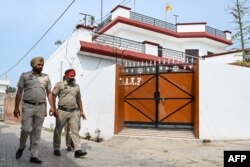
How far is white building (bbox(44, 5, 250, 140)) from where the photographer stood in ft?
32.1

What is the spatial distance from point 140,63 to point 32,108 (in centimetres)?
665

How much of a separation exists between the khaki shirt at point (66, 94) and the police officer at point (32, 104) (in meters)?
0.78

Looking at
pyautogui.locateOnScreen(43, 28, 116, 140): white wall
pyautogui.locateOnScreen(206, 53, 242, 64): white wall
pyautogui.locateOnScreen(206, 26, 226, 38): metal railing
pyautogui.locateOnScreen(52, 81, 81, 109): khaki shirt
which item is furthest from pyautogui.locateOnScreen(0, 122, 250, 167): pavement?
pyautogui.locateOnScreen(206, 26, 226, 38): metal railing

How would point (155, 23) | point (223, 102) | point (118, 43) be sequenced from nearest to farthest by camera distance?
point (223, 102) → point (118, 43) → point (155, 23)

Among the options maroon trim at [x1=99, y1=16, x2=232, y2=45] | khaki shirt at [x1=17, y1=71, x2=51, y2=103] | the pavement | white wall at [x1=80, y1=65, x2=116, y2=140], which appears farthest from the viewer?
maroon trim at [x1=99, y1=16, x2=232, y2=45]

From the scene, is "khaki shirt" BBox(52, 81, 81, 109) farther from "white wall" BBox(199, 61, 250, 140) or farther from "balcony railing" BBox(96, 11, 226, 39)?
"balcony railing" BBox(96, 11, 226, 39)

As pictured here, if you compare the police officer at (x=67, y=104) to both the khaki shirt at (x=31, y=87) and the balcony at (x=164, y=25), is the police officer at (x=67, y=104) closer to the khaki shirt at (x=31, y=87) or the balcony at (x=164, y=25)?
the khaki shirt at (x=31, y=87)

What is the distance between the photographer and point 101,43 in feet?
50.4

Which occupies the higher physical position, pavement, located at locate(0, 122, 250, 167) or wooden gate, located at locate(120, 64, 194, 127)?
wooden gate, located at locate(120, 64, 194, 127)

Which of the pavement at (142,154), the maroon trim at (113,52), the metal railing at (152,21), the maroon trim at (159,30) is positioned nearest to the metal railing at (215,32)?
the maroon trim at (159,30)

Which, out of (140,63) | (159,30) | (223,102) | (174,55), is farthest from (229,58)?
(223,102)

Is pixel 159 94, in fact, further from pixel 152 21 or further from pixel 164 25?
pixel 164 25

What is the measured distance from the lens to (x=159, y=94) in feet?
34.9

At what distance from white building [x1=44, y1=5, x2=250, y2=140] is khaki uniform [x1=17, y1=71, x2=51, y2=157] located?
4390 millimetres
